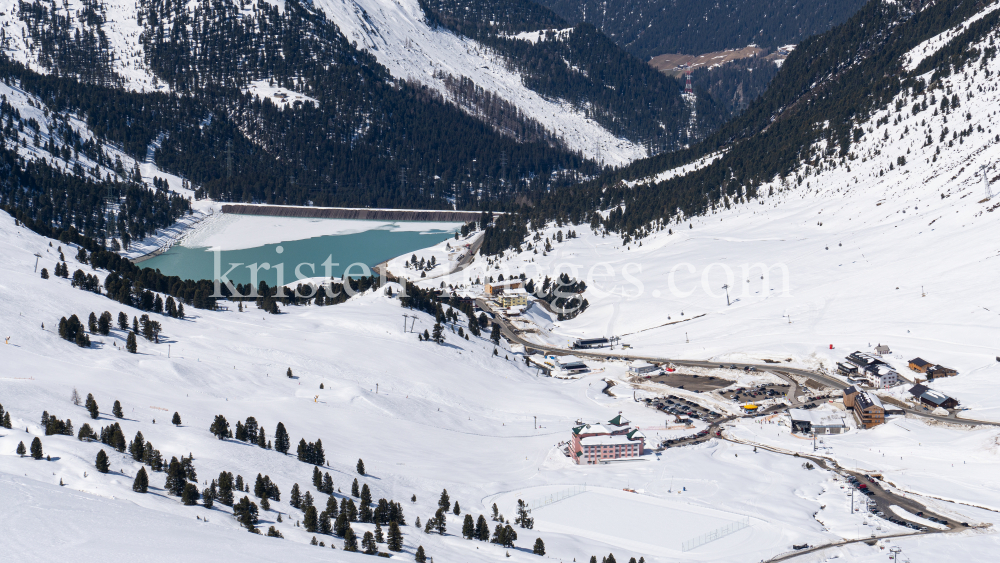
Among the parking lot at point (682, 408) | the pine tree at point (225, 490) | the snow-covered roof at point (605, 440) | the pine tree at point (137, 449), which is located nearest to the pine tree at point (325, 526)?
the pine tree at point (225, 490)

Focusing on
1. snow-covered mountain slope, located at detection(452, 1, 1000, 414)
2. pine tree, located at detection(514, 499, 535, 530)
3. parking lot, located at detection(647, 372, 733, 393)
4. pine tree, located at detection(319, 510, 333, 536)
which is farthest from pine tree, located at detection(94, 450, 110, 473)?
snow-covered mountain slope, located at detection(452, 1, 1000, 414)

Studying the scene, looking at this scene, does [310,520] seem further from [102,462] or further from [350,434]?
[350,434]

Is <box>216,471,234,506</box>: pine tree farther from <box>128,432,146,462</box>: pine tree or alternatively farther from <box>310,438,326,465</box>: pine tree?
<box>310,438,326,465</box>: pine tree

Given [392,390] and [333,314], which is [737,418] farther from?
[333,314]

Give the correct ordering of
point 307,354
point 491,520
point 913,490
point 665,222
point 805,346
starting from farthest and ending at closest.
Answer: point 665,222
point 805,346
point 307,354
point 913,490
point 491,520

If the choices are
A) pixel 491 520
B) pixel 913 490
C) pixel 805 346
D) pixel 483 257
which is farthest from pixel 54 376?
pixel 483 257

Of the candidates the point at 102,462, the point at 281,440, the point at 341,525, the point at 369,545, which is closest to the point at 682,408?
the point at 281,440
